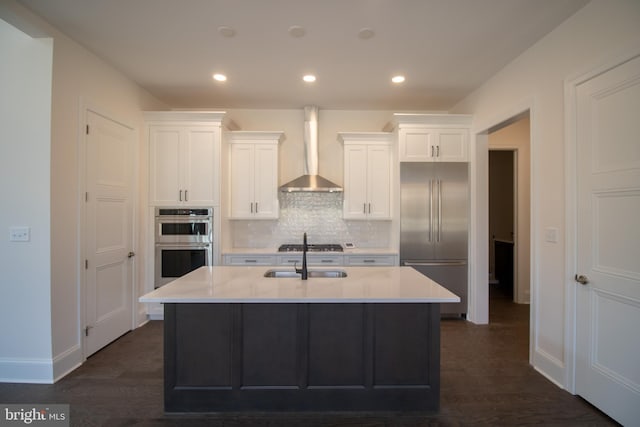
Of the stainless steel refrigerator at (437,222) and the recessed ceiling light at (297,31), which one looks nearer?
the recessed ceiling light at (297,31)

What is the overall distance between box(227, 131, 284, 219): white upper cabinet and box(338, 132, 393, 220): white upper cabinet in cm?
101

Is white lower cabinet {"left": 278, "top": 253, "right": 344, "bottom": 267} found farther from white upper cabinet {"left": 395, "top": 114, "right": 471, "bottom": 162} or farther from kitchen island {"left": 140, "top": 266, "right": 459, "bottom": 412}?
kitchen island {"left": 140, "top": 266, "right": 459, "bottom": 412}

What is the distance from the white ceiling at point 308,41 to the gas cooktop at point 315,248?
6.87ft

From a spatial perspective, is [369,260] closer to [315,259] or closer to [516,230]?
[315,259]

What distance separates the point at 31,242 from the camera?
8.17ft

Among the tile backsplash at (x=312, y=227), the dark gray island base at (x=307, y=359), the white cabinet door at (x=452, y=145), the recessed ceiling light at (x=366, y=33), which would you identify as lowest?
the dark gray island base at (x=307, y=359)

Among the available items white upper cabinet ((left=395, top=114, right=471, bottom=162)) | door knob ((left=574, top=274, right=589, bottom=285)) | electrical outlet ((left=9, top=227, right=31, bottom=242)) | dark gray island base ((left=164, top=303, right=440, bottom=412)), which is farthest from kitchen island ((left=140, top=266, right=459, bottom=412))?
white upper cabinet ((left=395, top=114, right=471, bottom=162))

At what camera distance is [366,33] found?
102 inches

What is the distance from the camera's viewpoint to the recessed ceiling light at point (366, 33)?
256 cm

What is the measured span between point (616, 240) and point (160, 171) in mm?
4509

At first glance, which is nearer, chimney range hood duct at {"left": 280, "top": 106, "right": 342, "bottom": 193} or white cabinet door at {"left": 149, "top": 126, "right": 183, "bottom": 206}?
white cabinet door at {"left": 149, "top": 126, "right": 183, "bottom": 206}

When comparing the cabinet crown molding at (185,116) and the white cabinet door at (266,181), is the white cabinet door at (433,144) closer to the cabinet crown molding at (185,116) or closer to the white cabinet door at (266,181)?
the white cabinet door at (266,181)

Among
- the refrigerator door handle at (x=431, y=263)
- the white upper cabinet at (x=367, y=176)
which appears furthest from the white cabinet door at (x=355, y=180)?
the refrigerator door handle at (x=431, y=263)

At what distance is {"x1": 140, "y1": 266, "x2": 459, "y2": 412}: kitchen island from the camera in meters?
2.09
